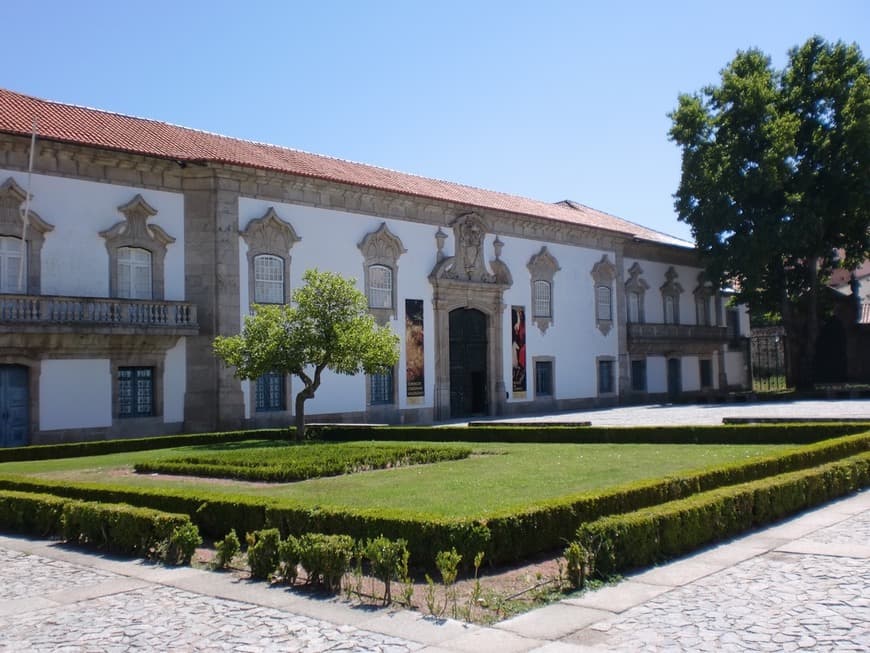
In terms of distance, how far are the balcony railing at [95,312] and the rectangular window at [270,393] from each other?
3.05 m

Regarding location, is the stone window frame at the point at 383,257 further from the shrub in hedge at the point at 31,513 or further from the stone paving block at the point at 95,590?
the stone paving block at the point at 95,590

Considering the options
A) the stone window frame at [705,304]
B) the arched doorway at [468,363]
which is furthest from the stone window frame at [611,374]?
the stone window frame at [705,304]

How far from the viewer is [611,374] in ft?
138

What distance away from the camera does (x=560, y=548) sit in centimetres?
953

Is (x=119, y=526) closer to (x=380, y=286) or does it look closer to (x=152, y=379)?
(x=152, y=379)

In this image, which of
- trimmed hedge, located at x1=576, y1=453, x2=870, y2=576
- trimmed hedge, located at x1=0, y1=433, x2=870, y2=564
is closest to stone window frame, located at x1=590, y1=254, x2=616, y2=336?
trimmed hedge, located at x1=576, y1=453, x2=870, y2=576

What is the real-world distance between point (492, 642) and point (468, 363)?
28668mm

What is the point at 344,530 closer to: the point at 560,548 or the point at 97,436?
the point at 560,548

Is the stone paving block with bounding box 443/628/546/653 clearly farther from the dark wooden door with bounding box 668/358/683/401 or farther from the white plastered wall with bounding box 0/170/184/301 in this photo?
the dark wooden door with bounding box 668/358/683/401

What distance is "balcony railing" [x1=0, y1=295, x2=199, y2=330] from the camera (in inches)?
864

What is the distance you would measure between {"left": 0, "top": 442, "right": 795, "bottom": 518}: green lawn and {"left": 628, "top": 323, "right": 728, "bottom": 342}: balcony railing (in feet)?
79.6

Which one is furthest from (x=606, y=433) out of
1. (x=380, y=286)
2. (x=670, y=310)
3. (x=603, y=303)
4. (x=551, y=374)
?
(x=670, y=310)

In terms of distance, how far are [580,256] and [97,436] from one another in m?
24.3

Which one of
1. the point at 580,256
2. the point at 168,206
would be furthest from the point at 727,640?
the point at 580,256
